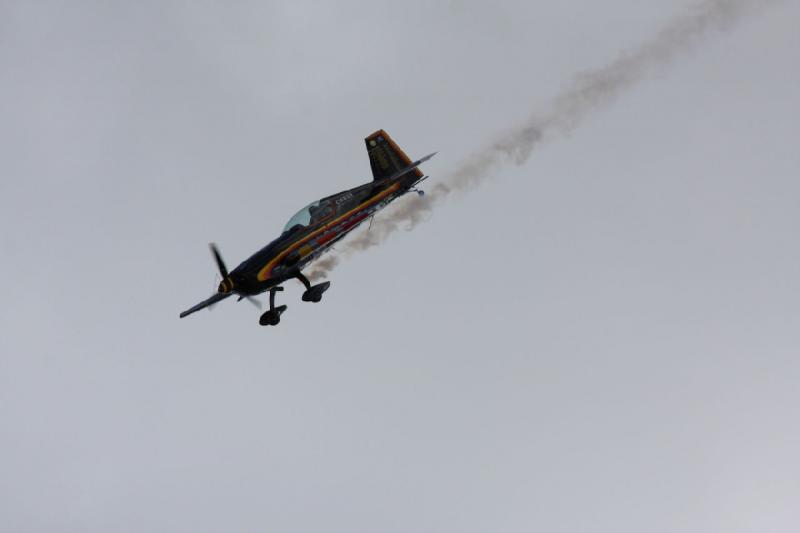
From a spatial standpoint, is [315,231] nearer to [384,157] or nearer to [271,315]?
[271,315]

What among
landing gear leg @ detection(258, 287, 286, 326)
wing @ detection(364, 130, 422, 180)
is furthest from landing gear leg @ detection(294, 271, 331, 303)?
wing @ detection(364, 130, 422, 180)

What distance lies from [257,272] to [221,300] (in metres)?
3.88

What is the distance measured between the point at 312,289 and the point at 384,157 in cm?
866

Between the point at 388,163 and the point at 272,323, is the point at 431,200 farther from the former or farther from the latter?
the point at 272,323

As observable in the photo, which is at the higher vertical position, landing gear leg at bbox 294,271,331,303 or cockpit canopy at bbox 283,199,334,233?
cockpit canopy at bbox 283,199,334,233

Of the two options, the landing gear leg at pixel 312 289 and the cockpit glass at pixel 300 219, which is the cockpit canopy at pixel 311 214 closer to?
the cockpit glass at pixel 300 219

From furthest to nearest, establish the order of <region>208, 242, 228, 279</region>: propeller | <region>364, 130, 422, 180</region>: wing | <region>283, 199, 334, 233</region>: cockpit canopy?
<region>364, 130, 422, 180</region>: wing
<region>283, 199, 334, 233</region>: cockpit canopy
<region>208, 242, 228, 279</region>: propeller

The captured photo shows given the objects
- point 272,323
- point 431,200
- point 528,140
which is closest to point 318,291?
point 272,323

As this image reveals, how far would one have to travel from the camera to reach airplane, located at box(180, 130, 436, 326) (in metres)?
40.8

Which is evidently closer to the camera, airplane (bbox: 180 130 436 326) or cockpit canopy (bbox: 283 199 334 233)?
airplane (bbox: 180 130 436 326)

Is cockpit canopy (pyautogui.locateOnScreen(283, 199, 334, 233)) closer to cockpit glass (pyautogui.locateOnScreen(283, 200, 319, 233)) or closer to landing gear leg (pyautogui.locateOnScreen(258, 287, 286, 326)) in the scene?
cockpit glass (pyautogui.locateOnScreen(283, 200, 319, 233))

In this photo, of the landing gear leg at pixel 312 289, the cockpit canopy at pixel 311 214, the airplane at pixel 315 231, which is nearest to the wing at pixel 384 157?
the airplane at pixel 315 231

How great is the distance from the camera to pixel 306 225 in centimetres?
4306

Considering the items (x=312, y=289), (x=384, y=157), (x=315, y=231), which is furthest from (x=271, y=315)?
(x=384, y=157)
